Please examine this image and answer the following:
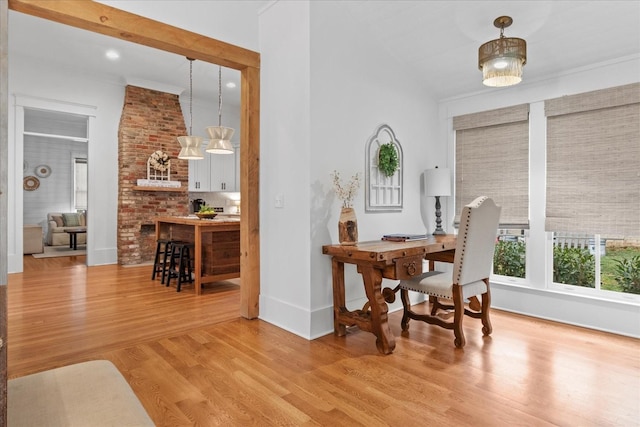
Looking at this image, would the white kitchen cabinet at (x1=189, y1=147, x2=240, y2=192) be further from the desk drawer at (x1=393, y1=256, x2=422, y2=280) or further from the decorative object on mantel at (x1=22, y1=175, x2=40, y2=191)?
the desk drawer at (x1=393, y1=256, x2=422, y2=280)

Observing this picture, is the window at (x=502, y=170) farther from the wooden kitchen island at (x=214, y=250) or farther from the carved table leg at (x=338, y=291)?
the wooden kitchen island at (x=214, y=250)

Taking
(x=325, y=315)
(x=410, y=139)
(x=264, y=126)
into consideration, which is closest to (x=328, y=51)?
(x=264, y=126)

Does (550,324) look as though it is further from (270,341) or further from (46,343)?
(46,343)

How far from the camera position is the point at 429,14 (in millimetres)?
3299

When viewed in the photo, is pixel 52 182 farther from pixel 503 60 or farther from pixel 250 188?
pixel 503 60

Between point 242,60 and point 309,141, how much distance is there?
1111mm

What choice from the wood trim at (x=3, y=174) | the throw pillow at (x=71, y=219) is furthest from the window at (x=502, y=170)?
the throw pillow at (x=71, y=219)

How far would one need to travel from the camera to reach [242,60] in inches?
137

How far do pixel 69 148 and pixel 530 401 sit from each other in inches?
469

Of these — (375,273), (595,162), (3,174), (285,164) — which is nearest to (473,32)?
(595,162)

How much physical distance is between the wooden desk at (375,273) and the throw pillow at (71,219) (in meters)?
9.05

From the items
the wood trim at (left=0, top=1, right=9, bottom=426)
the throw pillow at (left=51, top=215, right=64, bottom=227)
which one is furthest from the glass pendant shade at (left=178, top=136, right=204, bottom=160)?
the throw pillow at (left=51, top=215, right=64, bottom=227)

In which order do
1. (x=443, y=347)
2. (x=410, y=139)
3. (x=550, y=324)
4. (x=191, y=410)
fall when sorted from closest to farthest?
1. (x=191, y=410)
2. (x=443, y=347)
3. (x=550, y=324)
4. (x=410, y=139)

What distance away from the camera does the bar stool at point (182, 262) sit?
4.84m
